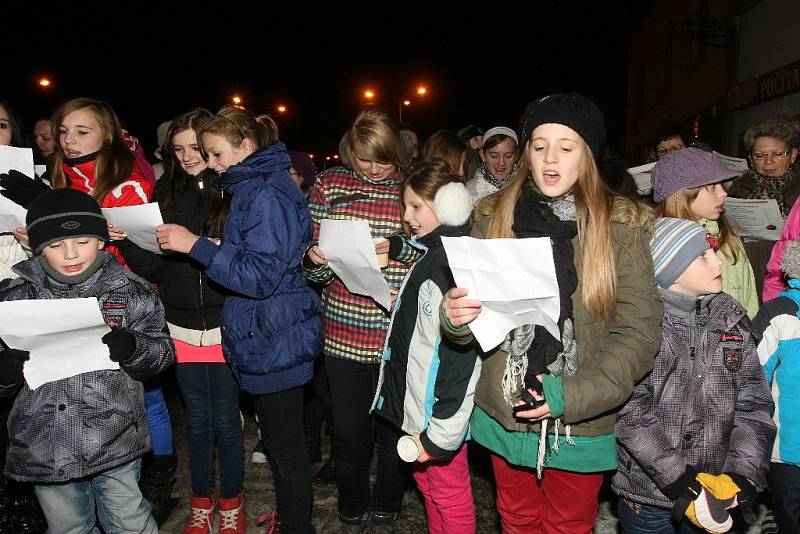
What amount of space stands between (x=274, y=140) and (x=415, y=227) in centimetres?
102

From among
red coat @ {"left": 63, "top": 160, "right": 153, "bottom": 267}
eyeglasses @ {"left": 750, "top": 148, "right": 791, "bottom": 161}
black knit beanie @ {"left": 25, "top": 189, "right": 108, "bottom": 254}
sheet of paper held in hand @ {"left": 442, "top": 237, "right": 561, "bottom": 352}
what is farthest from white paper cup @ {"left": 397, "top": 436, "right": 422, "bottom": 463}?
eyeglasses @ {"left": 750, "top": 148, "right": 791, "bottom": 161}

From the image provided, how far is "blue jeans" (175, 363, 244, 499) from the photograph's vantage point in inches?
135

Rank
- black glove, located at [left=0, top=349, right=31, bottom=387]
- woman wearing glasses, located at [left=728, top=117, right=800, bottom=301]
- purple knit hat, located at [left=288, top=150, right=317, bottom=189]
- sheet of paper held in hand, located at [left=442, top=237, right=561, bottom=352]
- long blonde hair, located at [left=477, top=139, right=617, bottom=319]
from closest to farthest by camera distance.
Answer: sheet of paper held in hand, located at [left=442, top=237, right=561, bottom=352], long blonde hair, located at [left=477, top=139, right=617, bottom=319], black glove, located at [left=0, top=349, right=31, bottom=387], woman wearing glasses, located at [left=728, top=117, right=800, bottom=301], purple knit hat, located at [left=288, top=150, right=317, bottom=189]

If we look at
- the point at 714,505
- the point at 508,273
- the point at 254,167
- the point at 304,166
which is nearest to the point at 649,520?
the point at 714,505

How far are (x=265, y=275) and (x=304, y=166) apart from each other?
8.32 feet

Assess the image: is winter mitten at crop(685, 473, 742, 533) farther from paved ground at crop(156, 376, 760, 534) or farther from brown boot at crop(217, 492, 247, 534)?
brown boot at crop(217, 492, 247, 534)

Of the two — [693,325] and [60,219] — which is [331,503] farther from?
[693,325]

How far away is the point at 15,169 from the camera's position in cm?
335

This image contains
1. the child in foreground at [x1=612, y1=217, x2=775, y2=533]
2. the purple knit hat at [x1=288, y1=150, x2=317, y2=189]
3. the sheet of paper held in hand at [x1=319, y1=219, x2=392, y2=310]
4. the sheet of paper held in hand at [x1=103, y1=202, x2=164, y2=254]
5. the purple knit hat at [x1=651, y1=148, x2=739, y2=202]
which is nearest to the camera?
the child in foreground at [x1=612, y1=217, x2=775, y2=533]

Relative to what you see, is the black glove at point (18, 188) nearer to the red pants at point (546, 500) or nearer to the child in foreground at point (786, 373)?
the red pants at point (546, 500)

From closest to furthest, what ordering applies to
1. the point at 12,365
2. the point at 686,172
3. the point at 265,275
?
the point at 12,365 < the point at 265,275 < the point at 686,172

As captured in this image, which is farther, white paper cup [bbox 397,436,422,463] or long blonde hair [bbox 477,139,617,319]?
white paper cup [bbox 397,436,422,463]

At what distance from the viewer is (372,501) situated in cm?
356

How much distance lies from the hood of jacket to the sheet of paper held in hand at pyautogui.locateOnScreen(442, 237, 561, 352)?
136 centimetres
